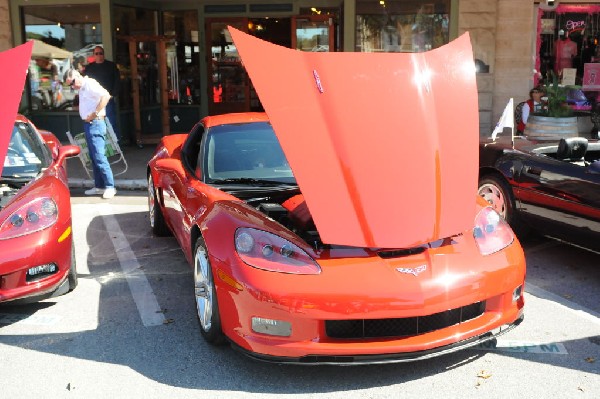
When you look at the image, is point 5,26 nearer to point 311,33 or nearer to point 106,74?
point 106,74

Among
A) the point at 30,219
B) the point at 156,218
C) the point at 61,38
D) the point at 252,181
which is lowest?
the point at 156,218

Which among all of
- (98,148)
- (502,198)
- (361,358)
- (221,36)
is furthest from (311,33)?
(361,358)

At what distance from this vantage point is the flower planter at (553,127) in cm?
766

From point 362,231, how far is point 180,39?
11.5 m

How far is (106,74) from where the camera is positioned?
11.9m

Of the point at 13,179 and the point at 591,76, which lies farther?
the point at 591,76

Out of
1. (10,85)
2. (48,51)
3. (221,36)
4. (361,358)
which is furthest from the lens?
(221,36)

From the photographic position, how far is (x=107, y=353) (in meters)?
4.04

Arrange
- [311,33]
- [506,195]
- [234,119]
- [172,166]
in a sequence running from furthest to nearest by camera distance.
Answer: [311,33]
[506,195]
[234,119]
[172,166]

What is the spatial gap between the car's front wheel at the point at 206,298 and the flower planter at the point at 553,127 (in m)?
4.94

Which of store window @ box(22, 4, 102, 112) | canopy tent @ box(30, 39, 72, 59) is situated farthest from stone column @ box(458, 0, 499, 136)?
canopy tent @ box(30, 39, 72, 59)

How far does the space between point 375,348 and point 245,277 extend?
2.52ft

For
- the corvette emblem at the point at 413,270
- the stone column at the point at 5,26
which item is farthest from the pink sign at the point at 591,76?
the stone column at the point at 5,26

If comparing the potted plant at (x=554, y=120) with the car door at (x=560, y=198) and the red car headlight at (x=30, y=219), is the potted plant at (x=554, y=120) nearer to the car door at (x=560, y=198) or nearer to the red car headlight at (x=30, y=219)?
the car door at (x=560, y=198)
